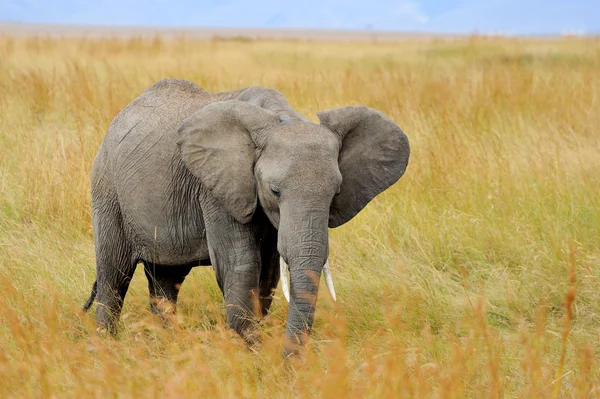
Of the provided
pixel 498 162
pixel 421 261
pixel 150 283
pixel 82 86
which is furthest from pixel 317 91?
pixel 150 283

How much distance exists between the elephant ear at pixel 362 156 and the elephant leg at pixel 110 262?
122 cm

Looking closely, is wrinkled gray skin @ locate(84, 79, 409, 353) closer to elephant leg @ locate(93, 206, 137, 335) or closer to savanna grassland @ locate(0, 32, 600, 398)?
elephant leg @ locate(93, 206, 137, 335)

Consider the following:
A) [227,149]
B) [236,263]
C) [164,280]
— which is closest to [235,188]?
[227,149]

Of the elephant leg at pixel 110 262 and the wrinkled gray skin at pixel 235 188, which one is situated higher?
the wrinkled gray skin at pixel 235 188

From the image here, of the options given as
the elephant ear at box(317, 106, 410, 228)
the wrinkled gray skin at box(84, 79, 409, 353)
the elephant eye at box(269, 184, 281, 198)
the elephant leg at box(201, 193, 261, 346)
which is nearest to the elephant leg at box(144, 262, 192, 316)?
the wrinkled gray skin at box(84, 79, 409, 353)

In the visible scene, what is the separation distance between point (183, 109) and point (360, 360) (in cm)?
146

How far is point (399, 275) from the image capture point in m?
4.98

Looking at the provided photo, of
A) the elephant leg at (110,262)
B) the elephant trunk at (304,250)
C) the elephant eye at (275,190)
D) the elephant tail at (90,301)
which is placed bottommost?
the elephant tail at (90,301)

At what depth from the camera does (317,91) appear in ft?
32.1

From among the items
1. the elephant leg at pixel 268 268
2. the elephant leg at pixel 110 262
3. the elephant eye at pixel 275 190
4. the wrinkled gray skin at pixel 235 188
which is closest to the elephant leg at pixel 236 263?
the wrinkled gray skin at pixel 235 188

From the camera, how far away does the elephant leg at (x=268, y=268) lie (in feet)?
13.8

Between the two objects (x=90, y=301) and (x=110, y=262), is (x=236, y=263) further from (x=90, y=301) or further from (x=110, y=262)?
(x=90, y=301)

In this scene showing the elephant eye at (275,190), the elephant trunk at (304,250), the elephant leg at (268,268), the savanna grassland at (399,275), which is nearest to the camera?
the savanna grassland at (399,275)

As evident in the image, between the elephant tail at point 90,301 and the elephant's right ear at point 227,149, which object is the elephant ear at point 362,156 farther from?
the elephant tail at point 90,301
